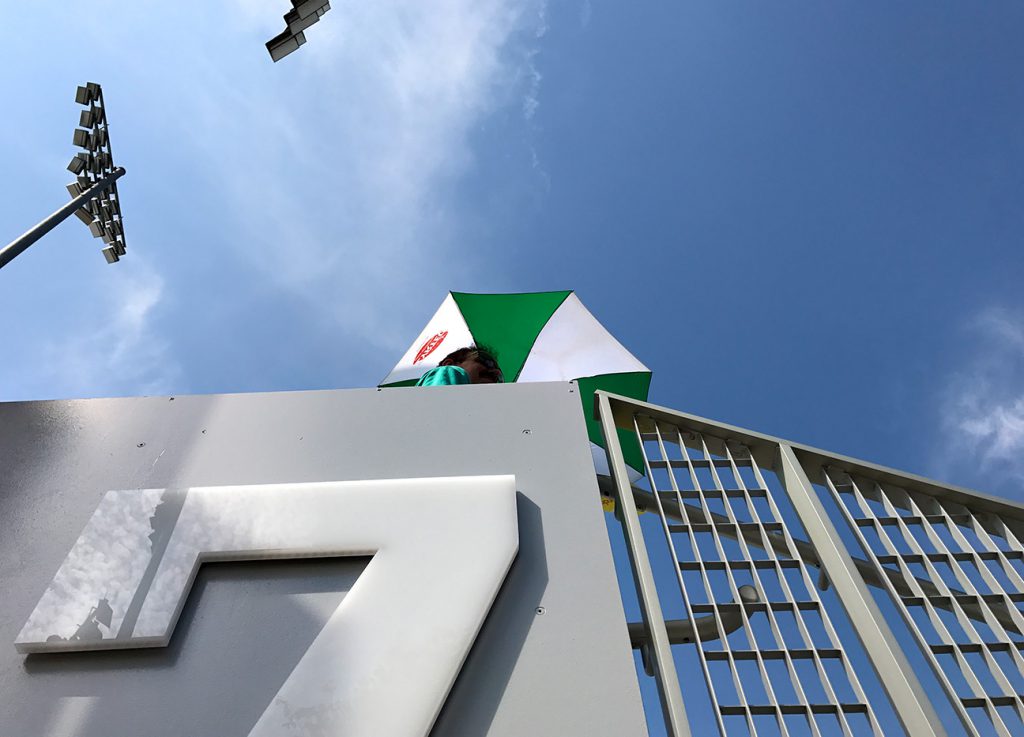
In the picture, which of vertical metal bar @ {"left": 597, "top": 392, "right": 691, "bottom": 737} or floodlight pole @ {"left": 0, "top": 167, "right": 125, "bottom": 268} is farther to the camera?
floodlight pole @ {"left": 0, "top": 167, "right": 125, "bottom": 268}

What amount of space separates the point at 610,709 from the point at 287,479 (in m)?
1.16

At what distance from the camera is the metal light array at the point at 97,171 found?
5.18 m

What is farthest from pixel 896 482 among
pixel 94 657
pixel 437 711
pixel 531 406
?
pixel 94 657

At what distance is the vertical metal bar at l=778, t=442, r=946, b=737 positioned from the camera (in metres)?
1.61

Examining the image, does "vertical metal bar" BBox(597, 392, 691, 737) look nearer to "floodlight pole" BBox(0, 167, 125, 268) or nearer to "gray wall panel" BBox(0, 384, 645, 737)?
"gray wall panel" BBox(0, 384, 645, 737)

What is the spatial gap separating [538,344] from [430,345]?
3.39ft

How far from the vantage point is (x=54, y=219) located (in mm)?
4504

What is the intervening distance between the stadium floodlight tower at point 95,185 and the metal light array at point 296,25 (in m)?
1.85

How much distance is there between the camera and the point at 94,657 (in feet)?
5.43

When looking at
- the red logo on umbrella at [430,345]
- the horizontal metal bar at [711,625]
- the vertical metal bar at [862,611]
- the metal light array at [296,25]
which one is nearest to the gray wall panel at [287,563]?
the horizontal metal bar at [711,625]

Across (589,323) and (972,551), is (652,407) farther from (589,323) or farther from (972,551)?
(589,323)

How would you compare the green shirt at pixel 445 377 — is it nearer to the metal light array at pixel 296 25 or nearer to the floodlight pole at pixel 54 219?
the metal light array at pixel 296 25

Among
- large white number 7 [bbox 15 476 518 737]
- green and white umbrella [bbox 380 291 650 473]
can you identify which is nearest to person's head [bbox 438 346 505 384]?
green and white umbrella [bbox 380 291 650 473]

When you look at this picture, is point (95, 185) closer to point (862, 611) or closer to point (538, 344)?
point (538, 344)
